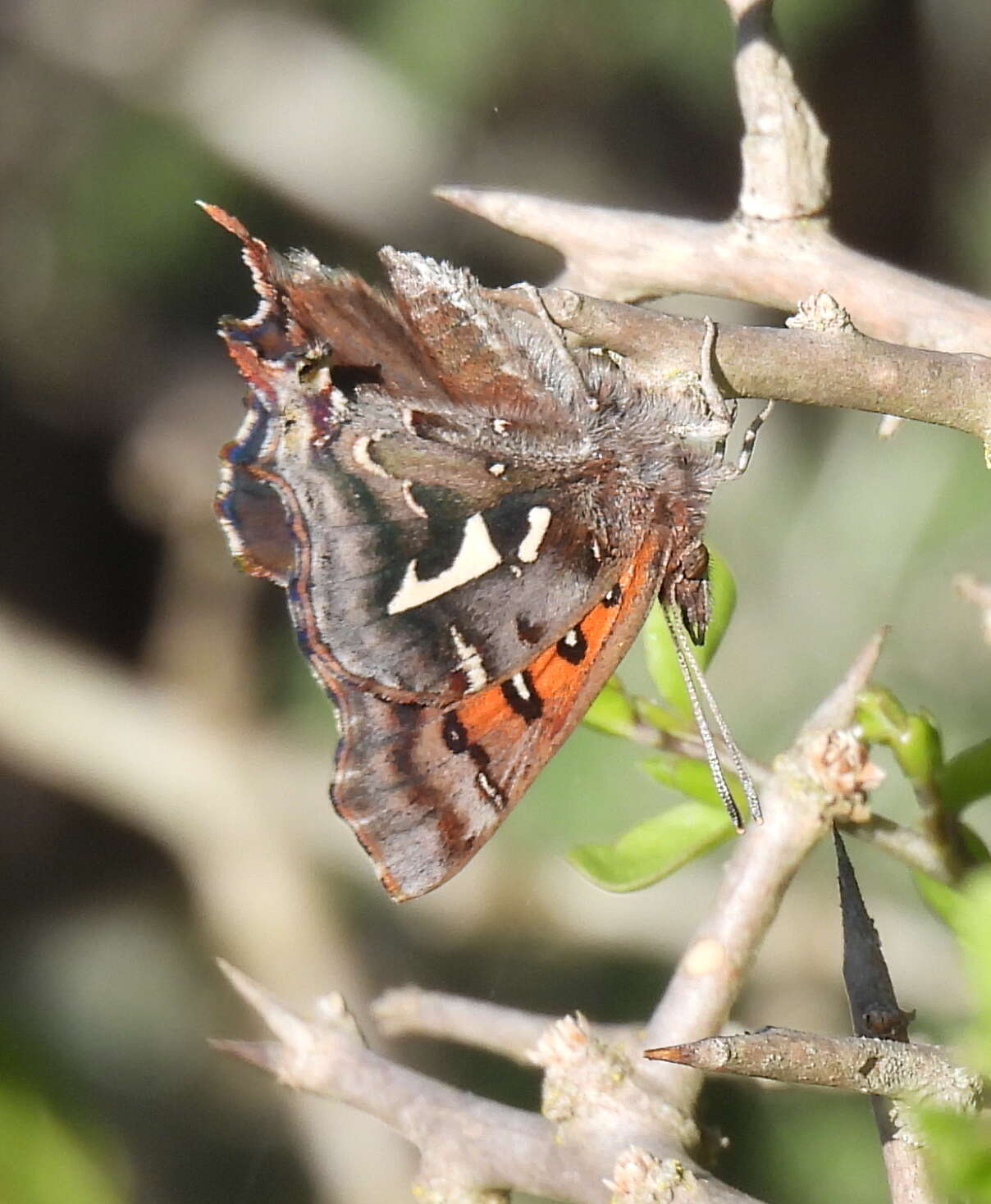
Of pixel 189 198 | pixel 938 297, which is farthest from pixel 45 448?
pixel 938 297

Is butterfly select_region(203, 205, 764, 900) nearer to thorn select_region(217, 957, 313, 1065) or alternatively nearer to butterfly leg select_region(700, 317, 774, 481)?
butterfly leg select_region(700, 317, 774, 481)

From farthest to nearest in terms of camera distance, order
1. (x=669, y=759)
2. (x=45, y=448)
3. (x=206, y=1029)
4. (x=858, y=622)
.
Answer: (x=45, y=448) → (x=206, y=1029) → (x=858, y=622) → (x=669, y=759)

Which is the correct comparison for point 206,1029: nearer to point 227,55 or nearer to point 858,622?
point 858,622

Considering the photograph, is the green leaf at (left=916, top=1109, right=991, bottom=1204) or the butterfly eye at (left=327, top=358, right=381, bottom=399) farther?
the butterfly eye at (left=327, top=358, right=381, bottom=399)

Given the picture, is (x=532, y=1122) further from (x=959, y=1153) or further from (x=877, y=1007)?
(x=959, y=1153)

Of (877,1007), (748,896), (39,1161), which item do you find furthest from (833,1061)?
(39,1161)

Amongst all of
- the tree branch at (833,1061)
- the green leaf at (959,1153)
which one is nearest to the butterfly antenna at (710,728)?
the tree branch at (833,1061)

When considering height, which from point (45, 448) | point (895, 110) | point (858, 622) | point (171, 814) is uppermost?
point (895, 110)

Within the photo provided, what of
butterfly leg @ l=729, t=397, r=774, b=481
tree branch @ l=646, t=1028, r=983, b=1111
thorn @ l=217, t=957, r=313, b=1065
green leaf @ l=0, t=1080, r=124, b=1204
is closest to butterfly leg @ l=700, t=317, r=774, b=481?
butterfly leg @ l=729, t=397, r=774, b=481
